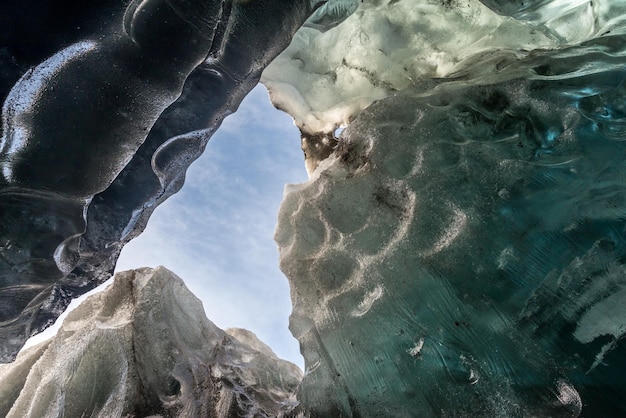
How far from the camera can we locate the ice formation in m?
2.26

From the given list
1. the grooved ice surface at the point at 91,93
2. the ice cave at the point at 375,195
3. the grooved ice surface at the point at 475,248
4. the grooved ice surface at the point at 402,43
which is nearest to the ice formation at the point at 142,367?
the ice cave at the point at 375,195

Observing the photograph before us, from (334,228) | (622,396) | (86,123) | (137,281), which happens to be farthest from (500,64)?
(137,281)

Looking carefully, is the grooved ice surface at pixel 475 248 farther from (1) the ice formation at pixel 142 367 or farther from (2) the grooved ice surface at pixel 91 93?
(1) the ice formation at pixel 142 367

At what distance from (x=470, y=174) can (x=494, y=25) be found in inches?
36.0

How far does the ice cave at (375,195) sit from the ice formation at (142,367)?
1cm

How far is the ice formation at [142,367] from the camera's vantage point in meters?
2.26

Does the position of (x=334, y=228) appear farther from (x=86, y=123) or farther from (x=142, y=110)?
(x=86, y=123)

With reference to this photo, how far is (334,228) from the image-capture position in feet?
6.26

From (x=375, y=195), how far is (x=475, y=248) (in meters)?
0.40

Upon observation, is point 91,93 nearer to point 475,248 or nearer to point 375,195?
point 375,195

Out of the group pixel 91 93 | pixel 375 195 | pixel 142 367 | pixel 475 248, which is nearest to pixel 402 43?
pixel 375 195

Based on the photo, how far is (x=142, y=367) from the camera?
2.36 metres

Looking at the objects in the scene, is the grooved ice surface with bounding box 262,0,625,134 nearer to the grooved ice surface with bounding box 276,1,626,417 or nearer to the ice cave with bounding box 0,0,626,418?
the ice cave with bounding box 0,0,626,418

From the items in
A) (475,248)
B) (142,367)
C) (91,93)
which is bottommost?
(142,367)
